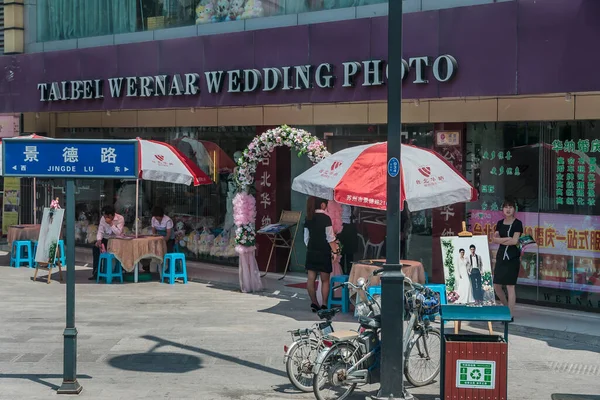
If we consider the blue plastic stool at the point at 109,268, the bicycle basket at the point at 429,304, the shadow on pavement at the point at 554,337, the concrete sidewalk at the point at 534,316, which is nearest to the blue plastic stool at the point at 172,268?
the concrete sidewalk at the point at 534,316

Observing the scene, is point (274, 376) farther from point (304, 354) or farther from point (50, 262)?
point (50, 262)

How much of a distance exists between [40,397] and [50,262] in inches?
370

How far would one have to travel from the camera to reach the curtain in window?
2305 centimetres

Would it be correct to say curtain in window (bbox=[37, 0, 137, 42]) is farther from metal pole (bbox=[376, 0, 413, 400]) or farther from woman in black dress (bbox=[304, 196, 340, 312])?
metal pole (bbox=[376, 0, 413, 400])

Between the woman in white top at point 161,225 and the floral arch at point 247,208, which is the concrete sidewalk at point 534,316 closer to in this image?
the floral arch at point 247,208

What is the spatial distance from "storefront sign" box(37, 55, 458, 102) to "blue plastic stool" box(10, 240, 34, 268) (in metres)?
3.68

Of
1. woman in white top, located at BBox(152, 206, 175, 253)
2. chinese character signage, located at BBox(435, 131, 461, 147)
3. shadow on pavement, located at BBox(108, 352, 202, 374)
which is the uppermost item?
chinese character signage, located at BBox(435, 131, 461, 147)

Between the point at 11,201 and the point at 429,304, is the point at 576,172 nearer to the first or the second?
the point at 429,304

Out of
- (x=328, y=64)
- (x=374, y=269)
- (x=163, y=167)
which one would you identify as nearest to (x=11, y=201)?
(x=163, y=167)

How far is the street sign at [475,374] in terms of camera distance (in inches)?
368

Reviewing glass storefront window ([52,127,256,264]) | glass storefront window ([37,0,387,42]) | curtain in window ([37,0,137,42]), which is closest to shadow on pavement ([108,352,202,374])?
glass storefront window ([37,0,387,42])

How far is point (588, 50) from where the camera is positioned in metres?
13.8

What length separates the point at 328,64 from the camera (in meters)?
17.4

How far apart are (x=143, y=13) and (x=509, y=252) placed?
1189cm
